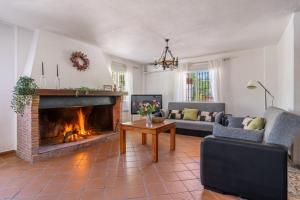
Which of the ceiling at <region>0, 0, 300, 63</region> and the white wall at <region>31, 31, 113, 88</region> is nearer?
the ceiling at <region>0, 0, 300, 63</region>

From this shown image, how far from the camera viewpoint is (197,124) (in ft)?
16.0

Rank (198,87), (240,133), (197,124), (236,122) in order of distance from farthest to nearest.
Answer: (198,87) → (197,124) → (236,122) → (240,133)

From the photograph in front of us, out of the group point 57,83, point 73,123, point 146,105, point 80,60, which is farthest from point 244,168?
point 80,60

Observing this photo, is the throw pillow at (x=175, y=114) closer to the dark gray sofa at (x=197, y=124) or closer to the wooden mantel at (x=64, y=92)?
the dark gray sofa at (x=197, y=124)

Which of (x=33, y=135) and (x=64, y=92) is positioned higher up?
(x=64, y=92)

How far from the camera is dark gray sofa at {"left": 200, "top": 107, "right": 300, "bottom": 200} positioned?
5.88 ft

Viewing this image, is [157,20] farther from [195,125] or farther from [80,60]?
[195,125]

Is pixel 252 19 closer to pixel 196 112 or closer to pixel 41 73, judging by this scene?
pixel 196 112

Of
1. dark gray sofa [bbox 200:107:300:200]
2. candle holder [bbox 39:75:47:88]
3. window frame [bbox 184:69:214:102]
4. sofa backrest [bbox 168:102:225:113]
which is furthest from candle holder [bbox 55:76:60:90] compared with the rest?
window frame [bbox 184:69:214:102]

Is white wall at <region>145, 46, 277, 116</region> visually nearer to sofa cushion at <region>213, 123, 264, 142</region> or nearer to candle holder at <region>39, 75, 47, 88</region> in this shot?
sofa cushion at <region>213, 123, 264, 142</region>

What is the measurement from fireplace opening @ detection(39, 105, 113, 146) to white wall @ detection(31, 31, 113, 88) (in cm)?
66

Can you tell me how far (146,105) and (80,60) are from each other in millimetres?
1954

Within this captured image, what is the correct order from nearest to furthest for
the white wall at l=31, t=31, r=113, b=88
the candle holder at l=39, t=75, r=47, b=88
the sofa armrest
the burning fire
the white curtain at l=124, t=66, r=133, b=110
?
the sofa armrest
the candle holder at l=39, t=75, r=47, b=88
the white wall at l=31, t=31, r=113, b=88
the burning fire
the white curtain at l=124, t=66, r=133, b=110

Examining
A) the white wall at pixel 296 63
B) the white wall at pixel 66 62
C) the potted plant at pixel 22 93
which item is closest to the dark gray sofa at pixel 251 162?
the white wall at pixel 296 63
